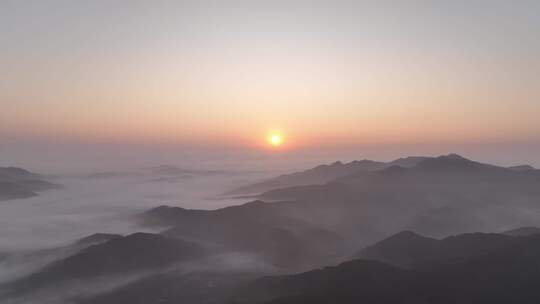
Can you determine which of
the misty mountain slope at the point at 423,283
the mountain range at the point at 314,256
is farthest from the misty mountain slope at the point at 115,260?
the misty mountain slope at the point at 423,283

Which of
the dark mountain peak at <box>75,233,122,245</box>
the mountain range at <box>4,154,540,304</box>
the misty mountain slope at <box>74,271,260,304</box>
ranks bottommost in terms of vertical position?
the misty mountain slope at <box>74,271,260,304</box>

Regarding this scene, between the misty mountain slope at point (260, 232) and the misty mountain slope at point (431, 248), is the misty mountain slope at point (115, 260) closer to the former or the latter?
the misty mountain slope at point (260, 232)

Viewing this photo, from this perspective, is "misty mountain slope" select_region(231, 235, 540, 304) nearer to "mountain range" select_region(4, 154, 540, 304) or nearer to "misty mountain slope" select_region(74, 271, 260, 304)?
"mountain range" select_region(4, 154, 540, 304)

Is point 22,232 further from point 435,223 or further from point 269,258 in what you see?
point 435,223

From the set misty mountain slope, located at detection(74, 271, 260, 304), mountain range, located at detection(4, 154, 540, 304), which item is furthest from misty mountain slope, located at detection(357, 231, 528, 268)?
misty mountain slope, located at detection(74, 271, 260, 304)

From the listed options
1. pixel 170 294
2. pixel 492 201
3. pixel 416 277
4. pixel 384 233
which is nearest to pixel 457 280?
pixel 416 277

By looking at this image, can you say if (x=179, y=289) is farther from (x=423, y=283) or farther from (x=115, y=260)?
(x=423, y=283)
